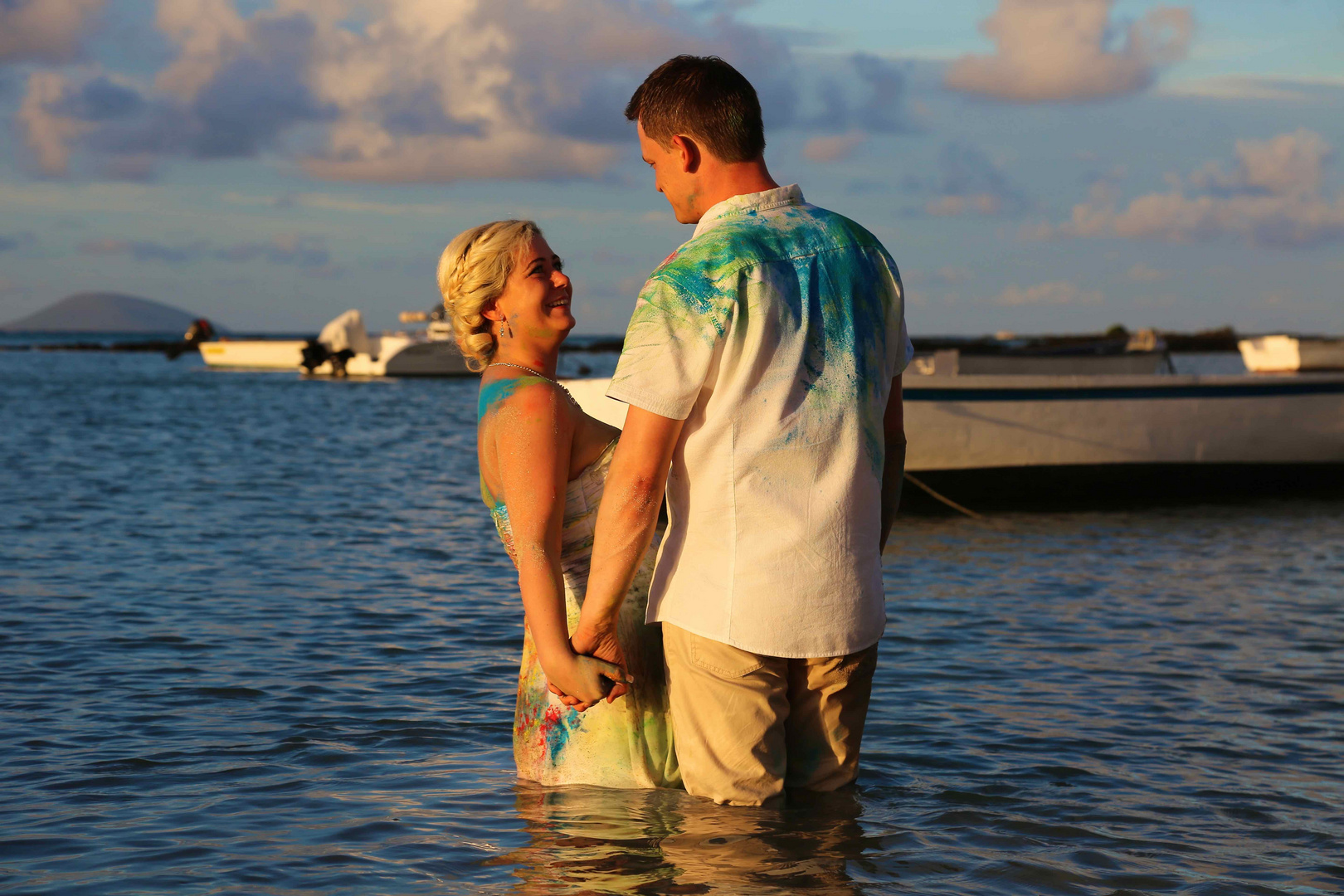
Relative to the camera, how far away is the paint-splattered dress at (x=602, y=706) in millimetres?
3240

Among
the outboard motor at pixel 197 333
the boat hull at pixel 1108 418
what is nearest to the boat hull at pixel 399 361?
the outboard motor at pixel 197 333

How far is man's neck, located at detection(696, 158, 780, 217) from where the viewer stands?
9.57 ft

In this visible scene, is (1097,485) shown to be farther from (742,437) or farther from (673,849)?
(742,437)

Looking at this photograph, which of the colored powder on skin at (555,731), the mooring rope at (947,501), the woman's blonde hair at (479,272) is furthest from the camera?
the mooring rope at (947,501)

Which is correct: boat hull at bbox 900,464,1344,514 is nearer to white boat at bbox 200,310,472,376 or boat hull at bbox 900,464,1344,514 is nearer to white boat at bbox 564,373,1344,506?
white boat at bbox 564,373,1344,506

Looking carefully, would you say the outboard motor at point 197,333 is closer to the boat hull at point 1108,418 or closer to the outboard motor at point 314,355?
the outboard motor at point 314,355

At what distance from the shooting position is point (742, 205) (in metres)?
2.90

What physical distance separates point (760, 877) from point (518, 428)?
5.01 ft

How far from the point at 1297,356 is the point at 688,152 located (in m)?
24.9

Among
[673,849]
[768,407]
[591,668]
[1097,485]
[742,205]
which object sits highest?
[742,205]

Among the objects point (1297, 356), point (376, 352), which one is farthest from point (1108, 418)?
point (376, 352)

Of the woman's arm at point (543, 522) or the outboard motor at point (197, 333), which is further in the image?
the outboard motor at point (197, 333)

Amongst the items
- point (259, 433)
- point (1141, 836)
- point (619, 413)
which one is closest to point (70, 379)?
point (259, 433)

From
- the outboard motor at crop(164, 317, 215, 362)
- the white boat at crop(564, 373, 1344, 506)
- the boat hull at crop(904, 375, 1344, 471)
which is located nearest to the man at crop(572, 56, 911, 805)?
the white boat at crop(564, 373, 1344, 506)
